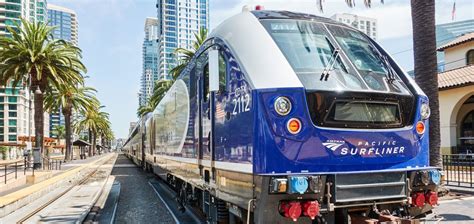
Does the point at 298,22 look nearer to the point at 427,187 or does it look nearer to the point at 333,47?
the point at 333,47

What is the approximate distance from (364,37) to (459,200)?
7.63m

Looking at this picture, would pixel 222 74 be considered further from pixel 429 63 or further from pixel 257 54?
pixel 429 63

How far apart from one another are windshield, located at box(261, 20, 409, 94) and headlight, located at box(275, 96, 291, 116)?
319 mm

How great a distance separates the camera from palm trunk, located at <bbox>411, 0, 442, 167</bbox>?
1150 cm

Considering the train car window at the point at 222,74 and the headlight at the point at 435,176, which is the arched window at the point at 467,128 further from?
the train car window at the point at 222,74

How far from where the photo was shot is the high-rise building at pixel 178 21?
471 feet

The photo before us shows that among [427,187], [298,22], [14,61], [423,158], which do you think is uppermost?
[14,61]

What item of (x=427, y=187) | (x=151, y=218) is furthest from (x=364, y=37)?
(x=151, y=218)

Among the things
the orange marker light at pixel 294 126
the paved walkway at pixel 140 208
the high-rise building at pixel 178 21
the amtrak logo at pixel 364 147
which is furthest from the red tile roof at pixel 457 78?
the high-rise building at pixel 178 21

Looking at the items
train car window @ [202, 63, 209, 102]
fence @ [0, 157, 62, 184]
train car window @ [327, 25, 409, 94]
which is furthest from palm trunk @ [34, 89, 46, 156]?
train car window @ [327, 25, 409, 94]

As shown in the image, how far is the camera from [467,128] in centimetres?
2570

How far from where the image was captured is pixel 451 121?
24891 mm

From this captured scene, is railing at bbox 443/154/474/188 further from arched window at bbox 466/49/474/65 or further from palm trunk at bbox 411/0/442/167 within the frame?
arched window at bbox 466/49/474/65

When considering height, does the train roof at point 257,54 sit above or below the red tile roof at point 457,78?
below
